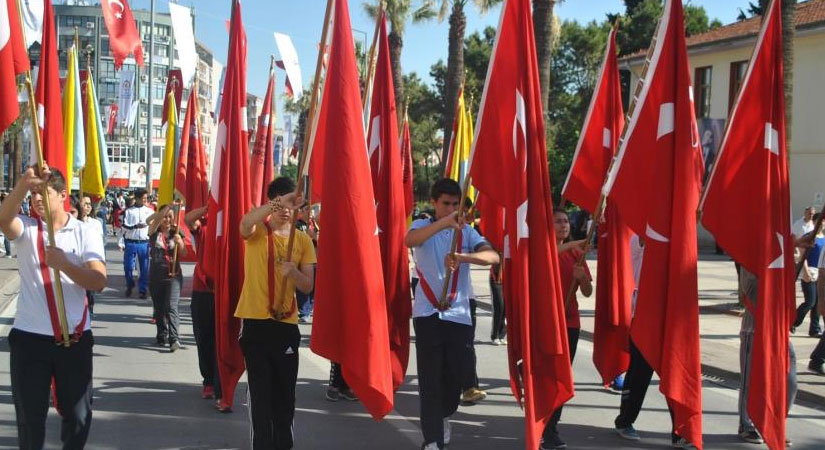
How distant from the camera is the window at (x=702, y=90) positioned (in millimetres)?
33281

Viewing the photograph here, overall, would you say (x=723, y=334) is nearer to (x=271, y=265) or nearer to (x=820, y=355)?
(x=820, y=355)

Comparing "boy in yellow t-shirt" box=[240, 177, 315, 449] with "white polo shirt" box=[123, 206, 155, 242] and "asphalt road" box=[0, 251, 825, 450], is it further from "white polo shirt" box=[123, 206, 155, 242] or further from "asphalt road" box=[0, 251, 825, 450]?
"white polo shirt" box=[123, 206, 155, 242]

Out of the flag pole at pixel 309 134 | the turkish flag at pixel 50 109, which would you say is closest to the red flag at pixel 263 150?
the turkish flag at pixel 50 109

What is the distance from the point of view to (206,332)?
7.82 meters

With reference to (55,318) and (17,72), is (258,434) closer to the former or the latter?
(55,318)

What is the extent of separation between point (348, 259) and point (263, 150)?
217 inches

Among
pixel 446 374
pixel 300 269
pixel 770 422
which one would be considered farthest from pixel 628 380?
pixel 300 269

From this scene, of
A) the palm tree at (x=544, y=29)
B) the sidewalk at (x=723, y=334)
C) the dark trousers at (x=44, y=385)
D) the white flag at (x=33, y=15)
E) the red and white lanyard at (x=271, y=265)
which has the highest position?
the palm tree at (x=544, y=29)

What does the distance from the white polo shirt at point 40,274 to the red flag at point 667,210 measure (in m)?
3.49

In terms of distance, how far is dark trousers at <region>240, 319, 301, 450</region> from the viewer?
539 cm

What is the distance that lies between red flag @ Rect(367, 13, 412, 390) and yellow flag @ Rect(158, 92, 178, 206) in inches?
182

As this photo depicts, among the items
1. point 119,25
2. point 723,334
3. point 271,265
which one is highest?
point 119,25

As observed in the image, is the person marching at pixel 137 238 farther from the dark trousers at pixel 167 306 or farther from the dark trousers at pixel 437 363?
the dark trousers at pixel 437 363

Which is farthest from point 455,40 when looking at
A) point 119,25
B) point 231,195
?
point 231,195
